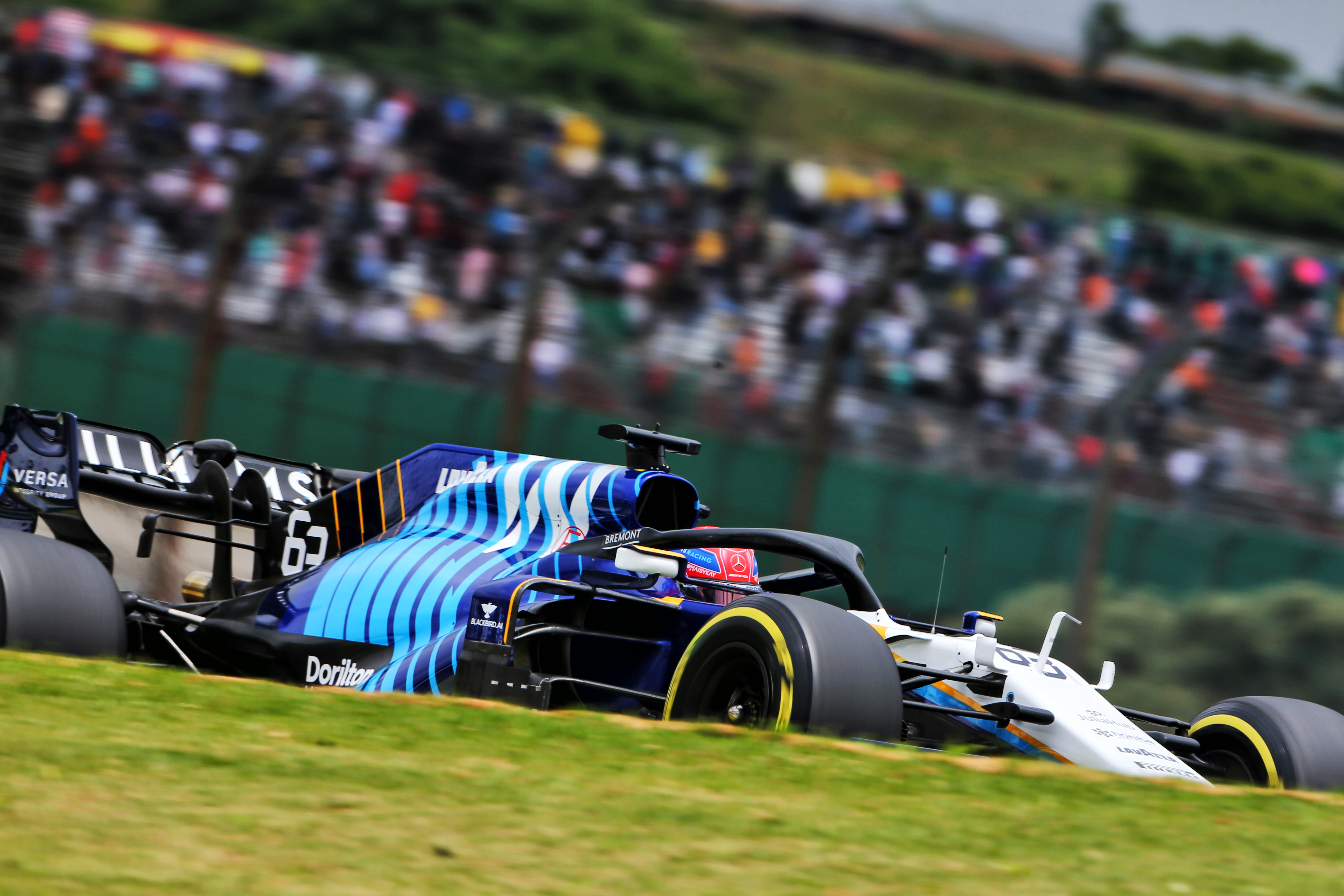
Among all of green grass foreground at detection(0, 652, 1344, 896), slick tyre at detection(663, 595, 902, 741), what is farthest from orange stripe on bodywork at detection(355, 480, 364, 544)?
slick tyre at detection(663, 595, 902, 741)

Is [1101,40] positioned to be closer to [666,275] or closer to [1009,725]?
[666,275]

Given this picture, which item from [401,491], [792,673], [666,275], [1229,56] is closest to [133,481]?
[401,491]

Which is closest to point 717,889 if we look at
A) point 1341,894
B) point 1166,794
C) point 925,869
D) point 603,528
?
point 925,869

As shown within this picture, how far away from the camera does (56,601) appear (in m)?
5.54

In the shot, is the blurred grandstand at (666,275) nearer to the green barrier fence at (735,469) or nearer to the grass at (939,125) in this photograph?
the green barrier fence at (735,469)

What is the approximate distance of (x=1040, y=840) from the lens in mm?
3588

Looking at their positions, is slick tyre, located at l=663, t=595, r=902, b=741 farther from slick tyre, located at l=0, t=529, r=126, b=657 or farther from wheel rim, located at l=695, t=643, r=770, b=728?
slick tyre, located at l=0, t=529, r=126, b=657

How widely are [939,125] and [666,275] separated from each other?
12.8 metres

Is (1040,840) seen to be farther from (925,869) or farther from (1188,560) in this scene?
(1188,560)

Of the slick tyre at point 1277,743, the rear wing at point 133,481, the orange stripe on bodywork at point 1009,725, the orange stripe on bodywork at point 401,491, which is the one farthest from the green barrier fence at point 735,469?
the orange stripe on bodywork at point 1009,725

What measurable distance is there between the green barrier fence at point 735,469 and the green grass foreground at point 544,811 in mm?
5746

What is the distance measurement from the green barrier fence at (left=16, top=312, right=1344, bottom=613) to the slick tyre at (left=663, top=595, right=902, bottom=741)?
562 centimetres

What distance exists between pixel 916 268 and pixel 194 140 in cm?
733

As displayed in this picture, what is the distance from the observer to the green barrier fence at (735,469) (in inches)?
400
